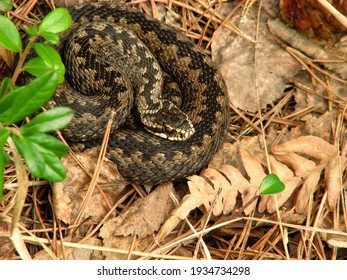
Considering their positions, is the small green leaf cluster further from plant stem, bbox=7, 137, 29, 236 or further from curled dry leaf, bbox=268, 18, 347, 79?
curled dry leaf, bbox=268, 18, 347, 79

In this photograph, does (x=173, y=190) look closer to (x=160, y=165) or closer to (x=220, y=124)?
(x=160, y=165)

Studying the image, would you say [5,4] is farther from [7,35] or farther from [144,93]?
[144,93]

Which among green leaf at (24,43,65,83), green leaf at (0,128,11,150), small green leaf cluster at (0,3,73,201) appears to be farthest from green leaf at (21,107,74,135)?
green leaf at (24,43,65,83)

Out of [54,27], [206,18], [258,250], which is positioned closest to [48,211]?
[54,27]

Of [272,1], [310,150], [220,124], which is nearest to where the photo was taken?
[310,150]

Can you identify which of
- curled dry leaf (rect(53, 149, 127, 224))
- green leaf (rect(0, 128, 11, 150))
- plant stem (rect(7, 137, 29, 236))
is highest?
green leaf (rect(0, 128, 11, 150))

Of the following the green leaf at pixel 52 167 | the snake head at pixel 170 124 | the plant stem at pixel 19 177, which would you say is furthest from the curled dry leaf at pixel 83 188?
the green leaf at pixel 52 167

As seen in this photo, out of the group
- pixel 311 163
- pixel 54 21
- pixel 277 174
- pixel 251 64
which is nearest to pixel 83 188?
pixel 54 21
